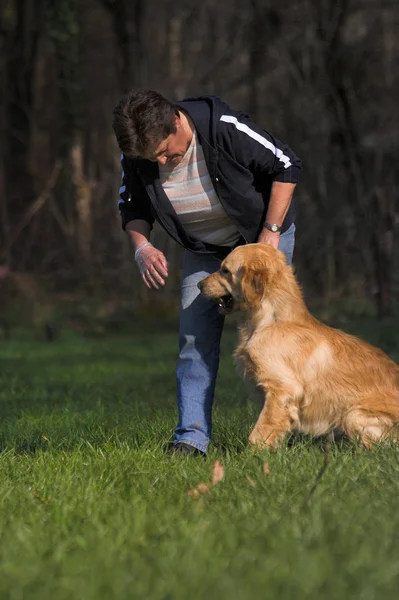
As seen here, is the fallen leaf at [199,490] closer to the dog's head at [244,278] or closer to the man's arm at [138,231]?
the dog's head at [244,278]

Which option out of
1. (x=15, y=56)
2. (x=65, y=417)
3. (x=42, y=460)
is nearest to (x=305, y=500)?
(x=42, y=460)

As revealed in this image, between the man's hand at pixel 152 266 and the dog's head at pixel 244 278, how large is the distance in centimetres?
28

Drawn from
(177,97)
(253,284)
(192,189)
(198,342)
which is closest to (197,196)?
(192,189)

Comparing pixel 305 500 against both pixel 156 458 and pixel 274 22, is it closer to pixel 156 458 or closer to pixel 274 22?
pixel 156 458

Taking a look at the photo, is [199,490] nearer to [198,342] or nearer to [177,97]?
[198,342]

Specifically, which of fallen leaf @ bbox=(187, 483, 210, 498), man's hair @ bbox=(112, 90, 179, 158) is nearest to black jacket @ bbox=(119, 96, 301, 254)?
man's hair @ bbox=(112, 90, 179, 158)

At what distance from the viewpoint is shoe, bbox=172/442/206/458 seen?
540 cm

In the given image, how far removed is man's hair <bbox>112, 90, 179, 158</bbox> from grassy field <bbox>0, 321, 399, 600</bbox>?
1.59m

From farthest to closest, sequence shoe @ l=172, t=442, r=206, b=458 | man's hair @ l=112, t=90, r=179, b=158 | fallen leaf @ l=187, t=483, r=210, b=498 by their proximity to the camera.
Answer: shoe @ l=172, t=442, r=206, b=458, man's hair @ l=112, t=90, r=179, b=158, fallen leaf @ l=187, t=483, r=210, b=498

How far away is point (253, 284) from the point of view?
18.3ft

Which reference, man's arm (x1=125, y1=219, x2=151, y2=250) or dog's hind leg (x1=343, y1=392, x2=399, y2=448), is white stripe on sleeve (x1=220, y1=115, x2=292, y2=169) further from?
dog's hind leg (x1=343, y1=392, x2=399, y2=448)

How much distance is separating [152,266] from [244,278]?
504 mm

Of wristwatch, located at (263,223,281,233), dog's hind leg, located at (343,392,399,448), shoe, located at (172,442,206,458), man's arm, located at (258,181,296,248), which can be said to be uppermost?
man's arm, located at (258,181,296,248)

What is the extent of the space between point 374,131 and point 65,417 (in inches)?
494
